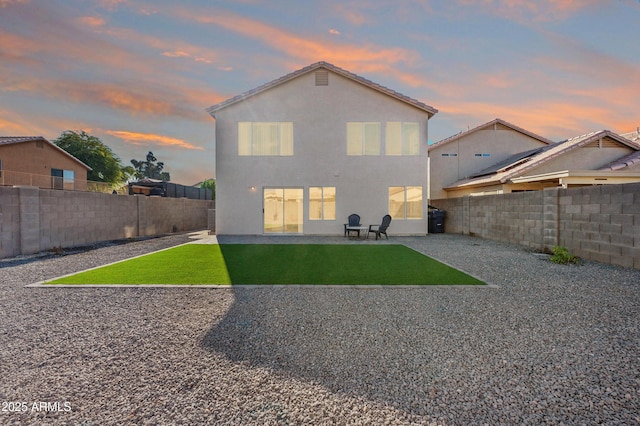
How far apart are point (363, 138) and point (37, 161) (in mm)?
23753

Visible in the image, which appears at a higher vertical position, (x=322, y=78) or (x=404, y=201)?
(x=322, y=78)

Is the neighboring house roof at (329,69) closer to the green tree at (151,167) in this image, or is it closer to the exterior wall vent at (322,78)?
the exterior wall vent at (322,78)

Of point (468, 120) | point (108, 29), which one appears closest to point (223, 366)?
point (108, 29)

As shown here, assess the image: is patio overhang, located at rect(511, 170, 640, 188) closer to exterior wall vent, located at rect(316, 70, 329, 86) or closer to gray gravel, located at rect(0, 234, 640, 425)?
gray gravel, located at rect(0, 234, 640, 425)

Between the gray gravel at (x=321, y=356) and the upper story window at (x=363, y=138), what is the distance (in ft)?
32.4

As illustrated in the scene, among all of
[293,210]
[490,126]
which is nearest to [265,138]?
[293,210]

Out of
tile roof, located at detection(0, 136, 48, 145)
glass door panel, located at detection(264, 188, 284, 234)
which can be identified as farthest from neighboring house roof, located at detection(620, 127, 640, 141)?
tile roof, located at detection(0, 136, 48, 145)

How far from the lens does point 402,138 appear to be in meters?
13.8

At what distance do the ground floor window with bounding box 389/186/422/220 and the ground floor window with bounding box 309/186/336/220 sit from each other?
2.74m

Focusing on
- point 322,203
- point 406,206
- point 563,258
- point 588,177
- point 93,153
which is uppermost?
point 93,153

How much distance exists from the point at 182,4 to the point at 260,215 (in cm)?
829

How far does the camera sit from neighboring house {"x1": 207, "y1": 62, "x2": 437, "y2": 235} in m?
13.7

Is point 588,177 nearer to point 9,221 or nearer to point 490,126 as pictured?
point 490,126

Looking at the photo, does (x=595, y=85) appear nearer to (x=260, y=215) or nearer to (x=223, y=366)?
(x=260, y=215)
